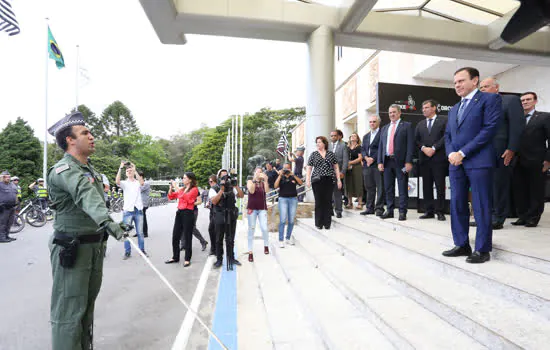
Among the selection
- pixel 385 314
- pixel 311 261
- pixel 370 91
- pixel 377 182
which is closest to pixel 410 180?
pixel 377 182

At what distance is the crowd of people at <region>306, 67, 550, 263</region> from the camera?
10.00 ft

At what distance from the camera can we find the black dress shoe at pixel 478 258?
2.98m

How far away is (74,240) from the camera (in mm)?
2320

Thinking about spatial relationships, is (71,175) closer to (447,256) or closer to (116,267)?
(447,256)

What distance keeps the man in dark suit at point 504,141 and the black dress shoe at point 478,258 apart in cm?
143

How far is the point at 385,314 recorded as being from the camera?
102 inches

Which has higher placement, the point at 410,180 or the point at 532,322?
the point at 410,180

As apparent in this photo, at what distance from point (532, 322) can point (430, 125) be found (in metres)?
3.89

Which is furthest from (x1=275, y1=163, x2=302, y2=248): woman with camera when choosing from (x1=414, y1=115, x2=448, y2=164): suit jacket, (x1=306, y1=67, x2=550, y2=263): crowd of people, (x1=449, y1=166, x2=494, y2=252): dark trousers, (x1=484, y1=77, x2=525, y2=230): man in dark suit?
(x1=449, y1=166, x2=494, y2=252): dark trousers

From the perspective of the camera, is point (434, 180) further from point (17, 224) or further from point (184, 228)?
point (17, 224)

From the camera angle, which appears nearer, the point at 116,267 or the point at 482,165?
the point at 482,165

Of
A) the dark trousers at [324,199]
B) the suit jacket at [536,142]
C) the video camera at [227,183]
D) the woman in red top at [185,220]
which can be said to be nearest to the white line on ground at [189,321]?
the woman in red top at [185,220]

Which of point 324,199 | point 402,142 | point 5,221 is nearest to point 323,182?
point 324,199

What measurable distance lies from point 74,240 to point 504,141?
4.85 metres
